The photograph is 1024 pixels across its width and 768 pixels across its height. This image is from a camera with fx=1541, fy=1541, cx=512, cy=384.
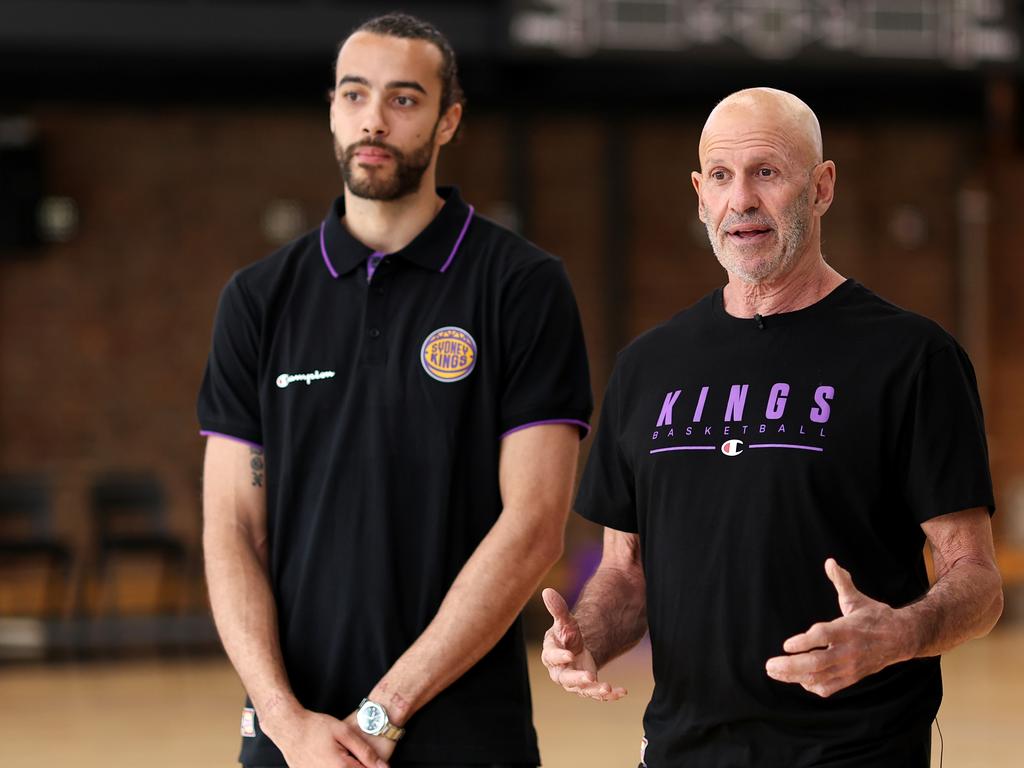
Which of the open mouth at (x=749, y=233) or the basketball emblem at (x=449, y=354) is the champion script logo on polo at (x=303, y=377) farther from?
the open mouth at (x=749, y=233)

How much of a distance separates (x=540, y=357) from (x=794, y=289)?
0.51m

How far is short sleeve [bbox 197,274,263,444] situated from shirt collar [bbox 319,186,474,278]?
160mm

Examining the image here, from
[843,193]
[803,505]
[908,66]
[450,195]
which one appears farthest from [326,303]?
[843,193]

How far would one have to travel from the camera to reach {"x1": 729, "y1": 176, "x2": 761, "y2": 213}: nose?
6.64 ft

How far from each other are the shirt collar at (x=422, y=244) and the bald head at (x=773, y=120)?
571 millimetres

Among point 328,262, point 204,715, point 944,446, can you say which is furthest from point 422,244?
point 204,715

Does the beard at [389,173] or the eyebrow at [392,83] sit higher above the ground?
the eyebrow at [392,83]

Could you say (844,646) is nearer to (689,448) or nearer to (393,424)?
(689,448)

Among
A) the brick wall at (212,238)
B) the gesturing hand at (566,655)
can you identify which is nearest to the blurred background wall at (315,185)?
the brick wall at (212,238)

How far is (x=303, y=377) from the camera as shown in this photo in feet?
8.04

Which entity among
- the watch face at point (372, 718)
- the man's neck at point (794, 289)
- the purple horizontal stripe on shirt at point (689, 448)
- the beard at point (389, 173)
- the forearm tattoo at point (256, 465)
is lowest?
the watch face at point (372, 718)

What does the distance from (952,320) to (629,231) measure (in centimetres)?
273

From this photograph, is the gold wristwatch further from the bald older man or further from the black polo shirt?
the bald older man

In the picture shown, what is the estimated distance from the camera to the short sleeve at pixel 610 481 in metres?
2.17
